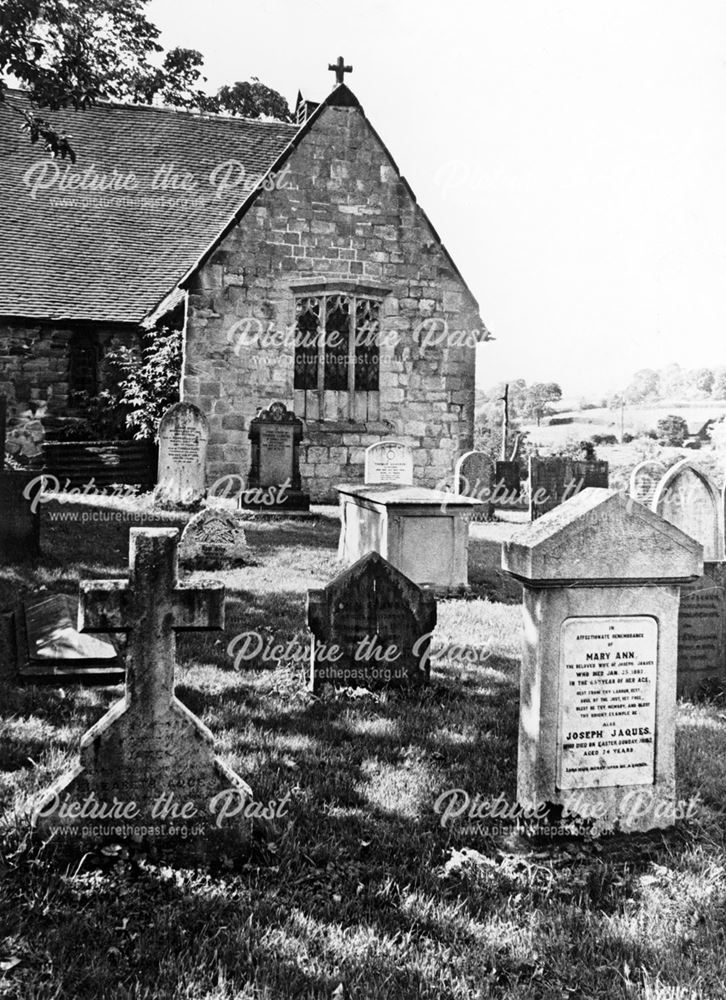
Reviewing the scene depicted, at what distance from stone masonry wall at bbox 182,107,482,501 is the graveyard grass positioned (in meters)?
11.5

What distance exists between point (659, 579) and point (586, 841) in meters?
1.21

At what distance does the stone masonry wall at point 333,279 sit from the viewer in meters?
16.2

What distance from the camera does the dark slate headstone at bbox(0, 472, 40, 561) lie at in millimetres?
8672

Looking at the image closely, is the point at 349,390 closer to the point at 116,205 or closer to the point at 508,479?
the point at 508,479

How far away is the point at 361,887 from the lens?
10.7ft

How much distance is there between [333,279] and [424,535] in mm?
9034

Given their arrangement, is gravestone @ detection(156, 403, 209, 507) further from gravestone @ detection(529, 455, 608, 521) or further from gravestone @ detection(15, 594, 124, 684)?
gravestone @ detection(15, 594, 124, 684)

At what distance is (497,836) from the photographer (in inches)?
150

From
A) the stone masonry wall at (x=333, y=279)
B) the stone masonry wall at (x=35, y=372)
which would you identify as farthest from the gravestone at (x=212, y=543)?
the stone masonry wall at (x=35, y=372)

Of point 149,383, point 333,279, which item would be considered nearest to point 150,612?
point 333,279

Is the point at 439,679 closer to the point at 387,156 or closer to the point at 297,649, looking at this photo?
the point at 297,649

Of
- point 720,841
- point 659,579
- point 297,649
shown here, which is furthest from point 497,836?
point 297,649

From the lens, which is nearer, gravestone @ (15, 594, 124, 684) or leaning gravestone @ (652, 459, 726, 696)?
gravestone @ (15, 594, 124, 684)

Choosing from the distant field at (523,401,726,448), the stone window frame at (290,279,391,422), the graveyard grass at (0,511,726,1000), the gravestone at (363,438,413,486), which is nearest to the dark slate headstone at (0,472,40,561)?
the graveyard grass at (0,511,726,1000)
